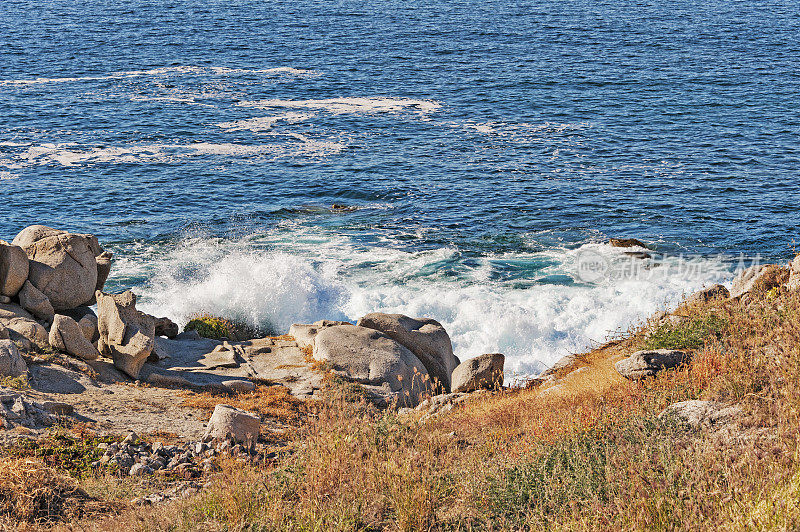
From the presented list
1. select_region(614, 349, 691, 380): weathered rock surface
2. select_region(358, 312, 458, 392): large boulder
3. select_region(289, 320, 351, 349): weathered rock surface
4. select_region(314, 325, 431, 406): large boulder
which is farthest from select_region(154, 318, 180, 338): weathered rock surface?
select_region(614, 349, 691, 380): weathered rock surface

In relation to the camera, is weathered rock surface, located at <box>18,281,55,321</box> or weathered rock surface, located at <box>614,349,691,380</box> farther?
weathered rock surface, located at <box>18,281,55,321</box>

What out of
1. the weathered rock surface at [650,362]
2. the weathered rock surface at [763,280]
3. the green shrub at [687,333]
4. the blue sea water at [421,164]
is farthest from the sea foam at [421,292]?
the weathered rock surface at [650,362]

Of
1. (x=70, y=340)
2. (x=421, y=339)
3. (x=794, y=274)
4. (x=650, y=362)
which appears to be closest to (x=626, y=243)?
(x=421, y=339)

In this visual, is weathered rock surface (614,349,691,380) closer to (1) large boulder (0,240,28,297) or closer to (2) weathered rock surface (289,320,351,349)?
(2) weathered rock surface (289,320,351,349)

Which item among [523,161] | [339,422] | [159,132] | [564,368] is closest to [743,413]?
[339,422]

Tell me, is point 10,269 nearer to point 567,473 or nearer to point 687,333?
point 687,333

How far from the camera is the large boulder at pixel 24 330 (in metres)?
17.4

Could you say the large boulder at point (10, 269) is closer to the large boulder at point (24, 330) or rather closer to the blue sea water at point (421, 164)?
the large boulder at point (24, 330)

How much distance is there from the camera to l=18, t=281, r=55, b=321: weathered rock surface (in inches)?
773

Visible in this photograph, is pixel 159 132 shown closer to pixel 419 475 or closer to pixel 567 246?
pixel 567 246

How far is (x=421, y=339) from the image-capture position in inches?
840

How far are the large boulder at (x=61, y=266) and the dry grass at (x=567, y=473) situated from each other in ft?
39.1

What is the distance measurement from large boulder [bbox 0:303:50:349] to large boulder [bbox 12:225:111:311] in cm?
171

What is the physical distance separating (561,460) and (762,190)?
101 ft
